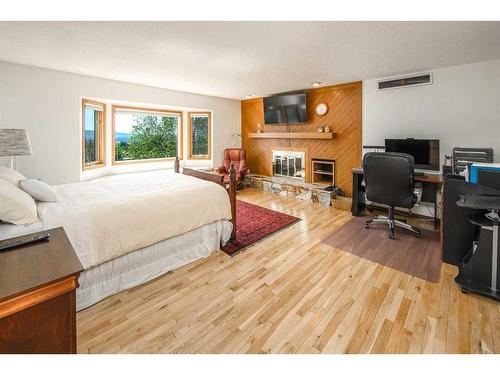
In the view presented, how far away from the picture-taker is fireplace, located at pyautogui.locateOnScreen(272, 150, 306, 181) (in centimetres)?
552

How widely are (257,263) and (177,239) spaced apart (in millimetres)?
847

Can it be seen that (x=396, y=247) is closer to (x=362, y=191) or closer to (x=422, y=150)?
(x=362, y=191)

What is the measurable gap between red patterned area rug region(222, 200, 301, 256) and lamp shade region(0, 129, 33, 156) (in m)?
2.59

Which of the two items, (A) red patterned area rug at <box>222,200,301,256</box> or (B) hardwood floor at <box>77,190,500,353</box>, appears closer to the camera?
(B) hardwood floor at <box>77,190,500,353</box>

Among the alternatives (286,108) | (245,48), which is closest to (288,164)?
(286,108)

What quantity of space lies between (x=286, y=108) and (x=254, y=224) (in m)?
2.88

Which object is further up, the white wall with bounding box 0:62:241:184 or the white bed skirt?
the white wall with bounding box 0:62:241:184

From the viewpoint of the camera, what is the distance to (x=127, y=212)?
213 cm

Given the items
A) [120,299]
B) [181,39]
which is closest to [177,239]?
[120,299]

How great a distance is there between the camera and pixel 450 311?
1843mm

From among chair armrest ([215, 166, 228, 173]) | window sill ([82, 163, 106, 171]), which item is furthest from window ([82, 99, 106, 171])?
chair armrest ([215, 166, 228, 173])

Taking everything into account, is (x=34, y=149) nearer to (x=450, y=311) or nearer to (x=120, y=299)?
(x=120, y=299)

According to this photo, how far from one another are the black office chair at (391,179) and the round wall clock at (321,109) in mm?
2085

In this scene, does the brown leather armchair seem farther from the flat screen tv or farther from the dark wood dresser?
the dark wood dresser
